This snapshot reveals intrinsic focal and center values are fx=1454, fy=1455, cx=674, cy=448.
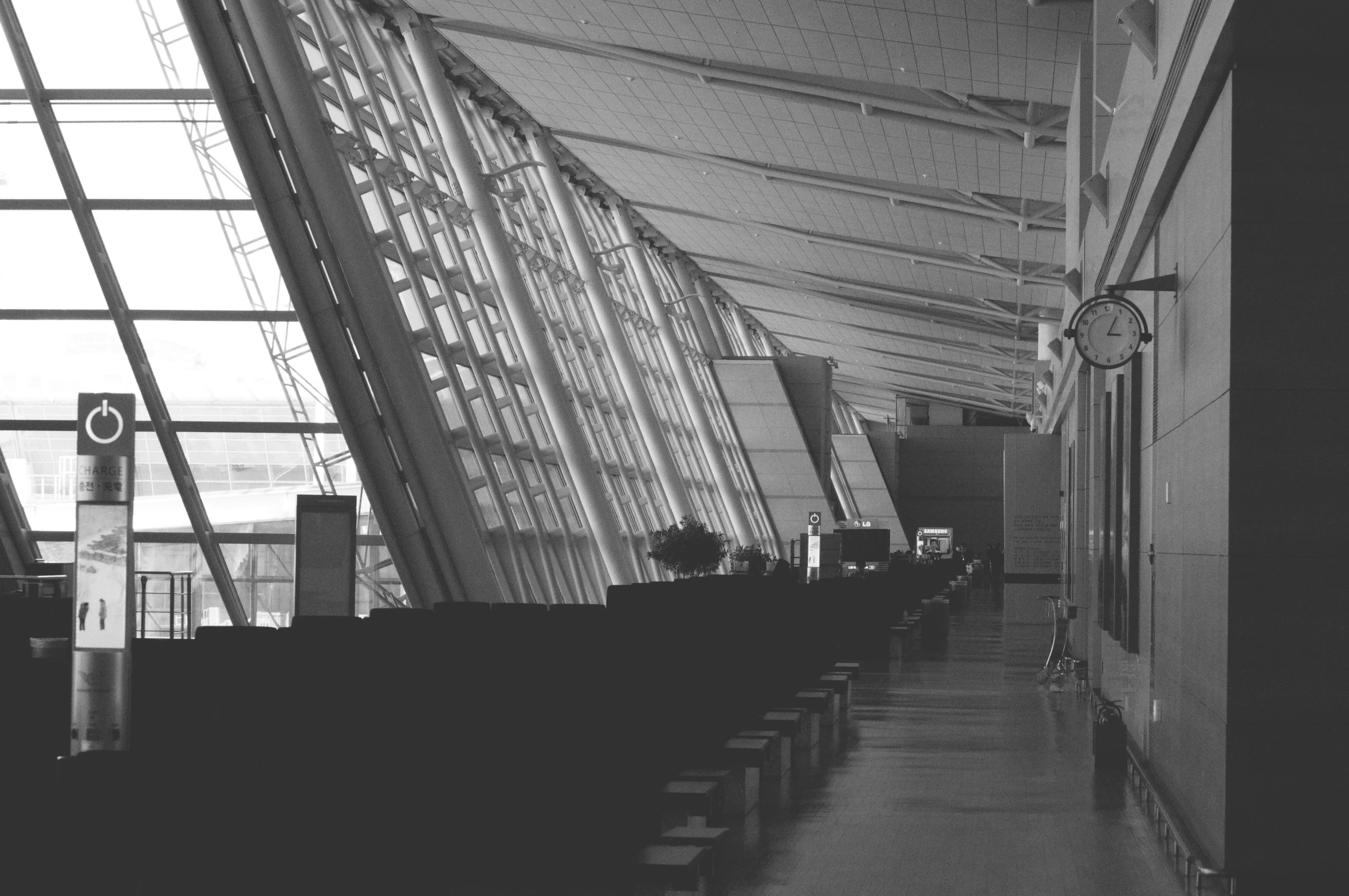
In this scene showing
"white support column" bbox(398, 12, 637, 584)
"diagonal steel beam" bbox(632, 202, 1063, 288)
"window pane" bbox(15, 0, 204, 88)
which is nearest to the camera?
"window pane" bbox(15, 0, 204, 88)

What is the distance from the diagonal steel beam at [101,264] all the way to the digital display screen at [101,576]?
8808 mm

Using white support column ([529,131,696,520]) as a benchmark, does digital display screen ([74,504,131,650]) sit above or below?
below

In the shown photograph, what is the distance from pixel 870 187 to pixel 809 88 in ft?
20.2

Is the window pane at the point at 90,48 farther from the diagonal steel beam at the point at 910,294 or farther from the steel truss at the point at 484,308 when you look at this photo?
the diagonal steel beam at the point at 910,294

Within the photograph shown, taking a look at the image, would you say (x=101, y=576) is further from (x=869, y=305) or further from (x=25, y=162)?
(x=869, y=305)

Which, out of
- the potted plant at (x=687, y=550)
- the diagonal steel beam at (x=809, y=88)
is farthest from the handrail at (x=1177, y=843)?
the potted plant at (x=687, y=550)

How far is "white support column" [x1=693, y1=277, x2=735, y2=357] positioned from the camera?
45.2 meters

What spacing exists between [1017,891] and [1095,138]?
10.3 m

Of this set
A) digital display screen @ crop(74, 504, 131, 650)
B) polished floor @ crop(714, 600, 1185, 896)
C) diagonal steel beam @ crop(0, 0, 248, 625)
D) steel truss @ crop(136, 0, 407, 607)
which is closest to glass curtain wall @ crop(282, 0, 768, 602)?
steel truss @ crop(136, 0, 407, 607)

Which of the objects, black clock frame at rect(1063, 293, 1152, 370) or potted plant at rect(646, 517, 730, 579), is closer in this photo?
black clock frame at rect(1063, 293, 1152, 370)

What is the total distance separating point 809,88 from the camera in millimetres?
21344

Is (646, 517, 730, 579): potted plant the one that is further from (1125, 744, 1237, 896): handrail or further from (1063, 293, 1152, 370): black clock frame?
(1125, 744, 1237, 896): handrail

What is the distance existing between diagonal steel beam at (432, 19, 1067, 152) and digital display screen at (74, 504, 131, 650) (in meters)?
15.4

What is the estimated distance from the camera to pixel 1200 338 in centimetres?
748
